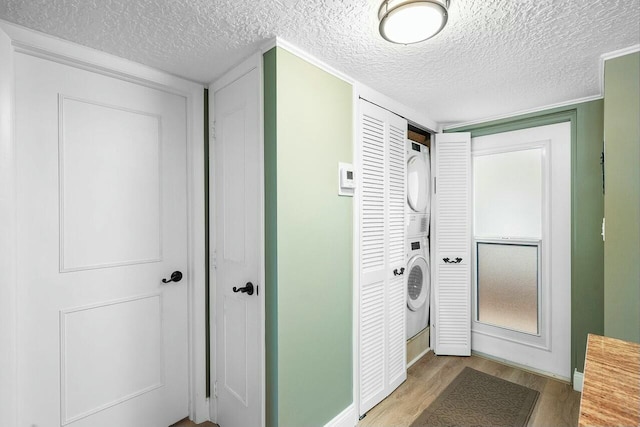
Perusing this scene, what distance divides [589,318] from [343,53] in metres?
2.64

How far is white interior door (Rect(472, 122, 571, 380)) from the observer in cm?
245

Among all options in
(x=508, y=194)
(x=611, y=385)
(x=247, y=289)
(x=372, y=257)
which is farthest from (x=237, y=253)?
(x=508, y=194)

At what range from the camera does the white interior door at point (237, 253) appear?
1.64 metres

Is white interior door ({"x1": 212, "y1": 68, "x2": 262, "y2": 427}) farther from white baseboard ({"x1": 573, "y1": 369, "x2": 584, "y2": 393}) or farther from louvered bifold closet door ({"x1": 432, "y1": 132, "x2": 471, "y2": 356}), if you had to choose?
white baseboard ({"x1": 573, "y1": 369, "x2": 584, "y2": 393})

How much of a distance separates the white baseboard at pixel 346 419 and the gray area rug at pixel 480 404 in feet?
1.28

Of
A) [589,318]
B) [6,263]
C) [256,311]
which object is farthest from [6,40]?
[589,318]

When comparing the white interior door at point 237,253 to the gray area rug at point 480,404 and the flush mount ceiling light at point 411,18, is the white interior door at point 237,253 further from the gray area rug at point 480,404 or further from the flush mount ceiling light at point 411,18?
the gray area rug at point 480,404

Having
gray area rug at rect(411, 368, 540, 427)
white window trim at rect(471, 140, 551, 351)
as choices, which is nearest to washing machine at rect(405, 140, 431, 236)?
white window trim at rect(471, 140, 551, 351)

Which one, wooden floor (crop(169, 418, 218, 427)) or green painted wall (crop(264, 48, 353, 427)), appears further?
wooden floor (crop(169, 418, 218, 427))

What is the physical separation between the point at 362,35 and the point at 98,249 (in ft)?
5.96

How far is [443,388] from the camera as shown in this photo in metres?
2.32

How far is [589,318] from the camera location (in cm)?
225

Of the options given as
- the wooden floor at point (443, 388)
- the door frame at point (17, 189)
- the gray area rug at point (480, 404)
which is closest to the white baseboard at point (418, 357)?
the wooden floor at point (443, 388)

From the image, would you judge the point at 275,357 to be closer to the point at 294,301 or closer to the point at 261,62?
the point at 294,301
